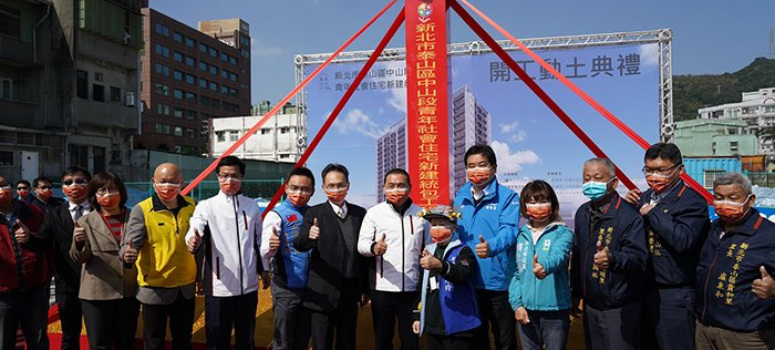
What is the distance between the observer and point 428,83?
191 inches

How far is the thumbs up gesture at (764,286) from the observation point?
2412mm

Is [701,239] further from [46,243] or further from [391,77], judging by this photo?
[391,77]

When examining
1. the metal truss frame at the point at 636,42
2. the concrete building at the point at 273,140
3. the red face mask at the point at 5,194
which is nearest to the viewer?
the red face mask at the point at 5,194

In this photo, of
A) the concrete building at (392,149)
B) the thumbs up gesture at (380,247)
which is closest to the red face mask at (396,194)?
the thumbs up gesture at (380,247)

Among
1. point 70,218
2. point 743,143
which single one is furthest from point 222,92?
point 70,218

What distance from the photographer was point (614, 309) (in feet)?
9.25

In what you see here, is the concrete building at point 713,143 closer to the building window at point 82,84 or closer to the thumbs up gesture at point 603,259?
the building window at point 82,84

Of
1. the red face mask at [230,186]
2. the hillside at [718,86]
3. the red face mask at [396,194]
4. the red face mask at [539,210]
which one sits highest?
the hillside at [718,86]

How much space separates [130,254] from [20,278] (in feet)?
3.14

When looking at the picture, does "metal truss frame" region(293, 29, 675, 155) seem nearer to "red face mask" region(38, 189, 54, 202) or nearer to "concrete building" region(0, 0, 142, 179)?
"red face mask" region(38, 189, 54, 202)

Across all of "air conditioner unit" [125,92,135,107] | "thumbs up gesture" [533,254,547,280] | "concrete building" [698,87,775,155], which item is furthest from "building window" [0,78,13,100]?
"concrete building" [698,87,775,155]

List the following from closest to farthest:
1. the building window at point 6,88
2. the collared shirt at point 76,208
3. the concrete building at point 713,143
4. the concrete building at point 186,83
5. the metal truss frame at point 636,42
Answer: the collared shirt at point 76,208 < the metal truss frame at point 636,42 < the building window at point 6,88 < the concrete building at point 713,143 < the concrete building at point 186,83

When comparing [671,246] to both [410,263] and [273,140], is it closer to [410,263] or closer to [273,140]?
[410,263]

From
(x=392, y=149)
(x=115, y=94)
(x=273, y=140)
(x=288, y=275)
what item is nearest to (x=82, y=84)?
(x=115, y=94)
